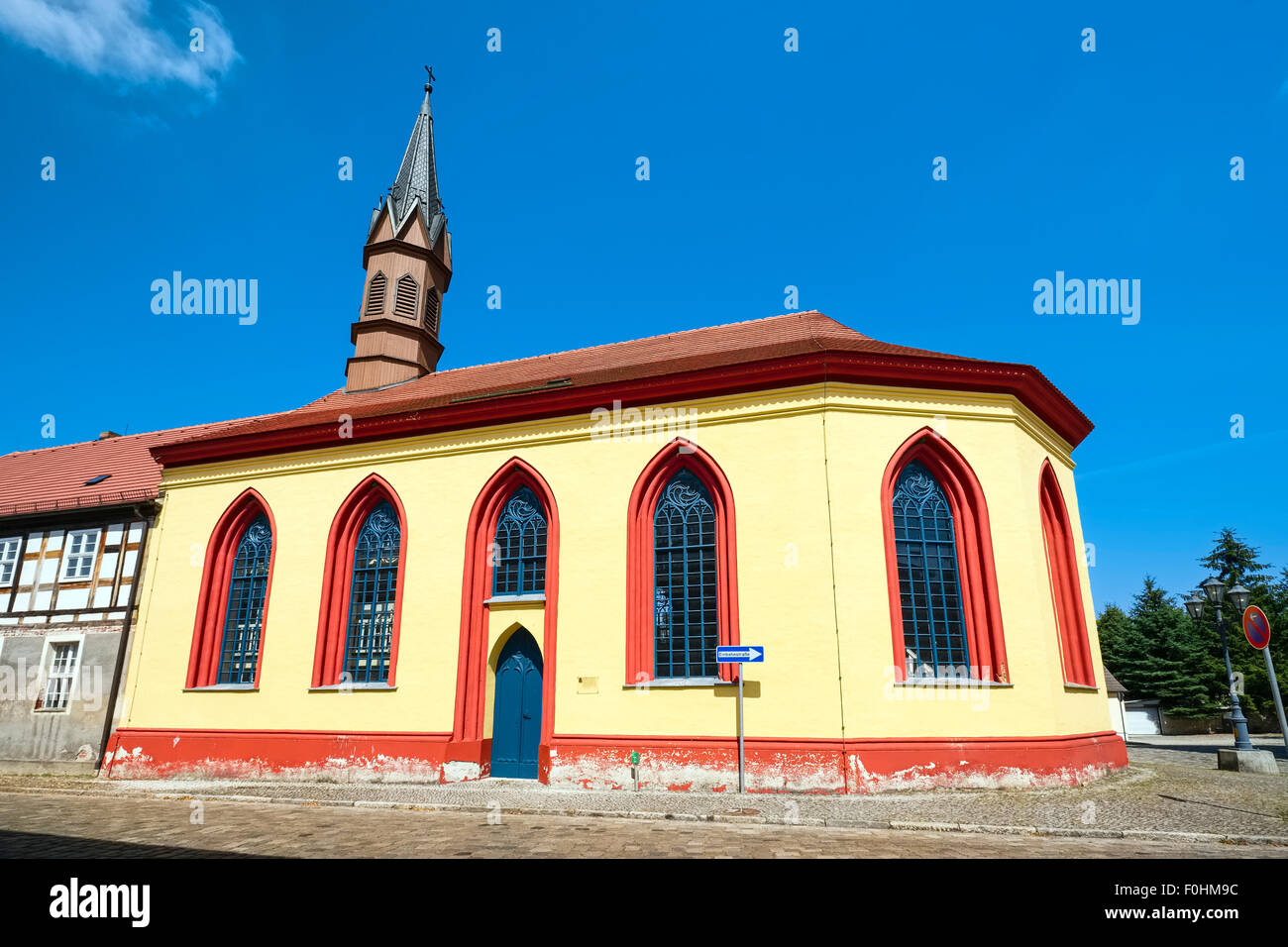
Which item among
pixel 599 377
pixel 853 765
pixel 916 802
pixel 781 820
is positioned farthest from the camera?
pixel 599 377

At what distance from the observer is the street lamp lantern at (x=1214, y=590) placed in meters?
15.7

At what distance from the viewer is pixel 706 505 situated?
571 inches

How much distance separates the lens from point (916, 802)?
1103 cm

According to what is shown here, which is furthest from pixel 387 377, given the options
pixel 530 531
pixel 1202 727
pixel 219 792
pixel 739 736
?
pixel 1202 727

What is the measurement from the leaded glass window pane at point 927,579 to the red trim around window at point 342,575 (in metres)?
10.2

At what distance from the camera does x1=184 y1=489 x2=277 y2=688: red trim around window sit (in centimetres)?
1706

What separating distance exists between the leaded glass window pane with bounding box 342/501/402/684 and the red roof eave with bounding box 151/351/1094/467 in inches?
83.0

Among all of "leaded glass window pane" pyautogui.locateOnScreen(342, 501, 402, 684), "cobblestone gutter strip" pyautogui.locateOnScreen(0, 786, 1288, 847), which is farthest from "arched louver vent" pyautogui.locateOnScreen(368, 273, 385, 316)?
"cobblestone gutter strip" pyautogui.locateOnScreen(0, 786, 1288, 847)

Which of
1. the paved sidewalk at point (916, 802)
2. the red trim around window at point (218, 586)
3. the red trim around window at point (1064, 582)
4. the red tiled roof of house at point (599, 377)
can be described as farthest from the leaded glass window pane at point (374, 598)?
the red trim around window at point (1064, 582)

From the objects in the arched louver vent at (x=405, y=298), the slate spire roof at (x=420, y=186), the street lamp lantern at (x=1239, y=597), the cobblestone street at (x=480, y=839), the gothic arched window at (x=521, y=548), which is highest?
the slate spire roof at (x=420, y=186)

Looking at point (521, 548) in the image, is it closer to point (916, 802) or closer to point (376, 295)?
point (916, 802)

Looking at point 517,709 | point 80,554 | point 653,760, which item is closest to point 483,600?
point 517,709

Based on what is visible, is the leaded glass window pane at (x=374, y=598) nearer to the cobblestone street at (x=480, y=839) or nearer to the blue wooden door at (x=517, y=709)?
the blue wooden door at (x=517, y=709)

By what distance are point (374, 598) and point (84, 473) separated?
12.3 m
